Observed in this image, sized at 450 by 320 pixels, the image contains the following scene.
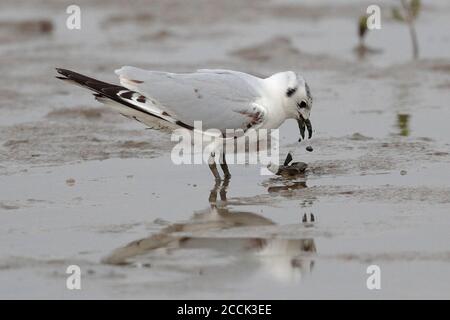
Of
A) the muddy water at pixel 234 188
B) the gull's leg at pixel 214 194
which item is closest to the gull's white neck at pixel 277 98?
the muddy water at pixel 234 188

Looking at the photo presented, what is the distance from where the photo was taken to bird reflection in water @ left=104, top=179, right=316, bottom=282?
5996 millimetres

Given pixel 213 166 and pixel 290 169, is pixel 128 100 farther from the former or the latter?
pixel 290 169

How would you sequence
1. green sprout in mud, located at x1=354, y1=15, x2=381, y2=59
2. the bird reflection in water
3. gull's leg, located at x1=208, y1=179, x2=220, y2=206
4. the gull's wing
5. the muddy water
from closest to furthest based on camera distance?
the muddy water < the bird reflection in water < gull's leg, located at x1=208, y1=179, x2=220, y2=206 < the gull's wing < green sprout in mud, located at x1=354, y1=15, x2=381, y2=59

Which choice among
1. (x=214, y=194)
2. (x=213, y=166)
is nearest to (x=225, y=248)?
(x=214, y=194)

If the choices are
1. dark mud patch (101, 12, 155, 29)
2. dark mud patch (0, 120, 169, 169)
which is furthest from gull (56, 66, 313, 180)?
dark mud patch (101, 12, 155, 29)

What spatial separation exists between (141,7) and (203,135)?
850 cm

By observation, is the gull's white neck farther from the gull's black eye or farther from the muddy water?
the muddy water

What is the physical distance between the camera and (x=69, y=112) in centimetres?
1020

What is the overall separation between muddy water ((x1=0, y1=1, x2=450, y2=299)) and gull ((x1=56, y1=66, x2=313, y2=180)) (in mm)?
429

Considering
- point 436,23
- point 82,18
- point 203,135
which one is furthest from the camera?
point 82,18

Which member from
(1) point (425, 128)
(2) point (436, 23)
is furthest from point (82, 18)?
(1) point (425, 128)

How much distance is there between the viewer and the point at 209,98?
26.1ft

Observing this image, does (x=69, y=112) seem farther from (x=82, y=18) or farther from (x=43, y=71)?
(x=82, y=18)

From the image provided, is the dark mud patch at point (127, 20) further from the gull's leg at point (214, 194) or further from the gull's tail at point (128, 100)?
the gull's leg at point (214, 194)
